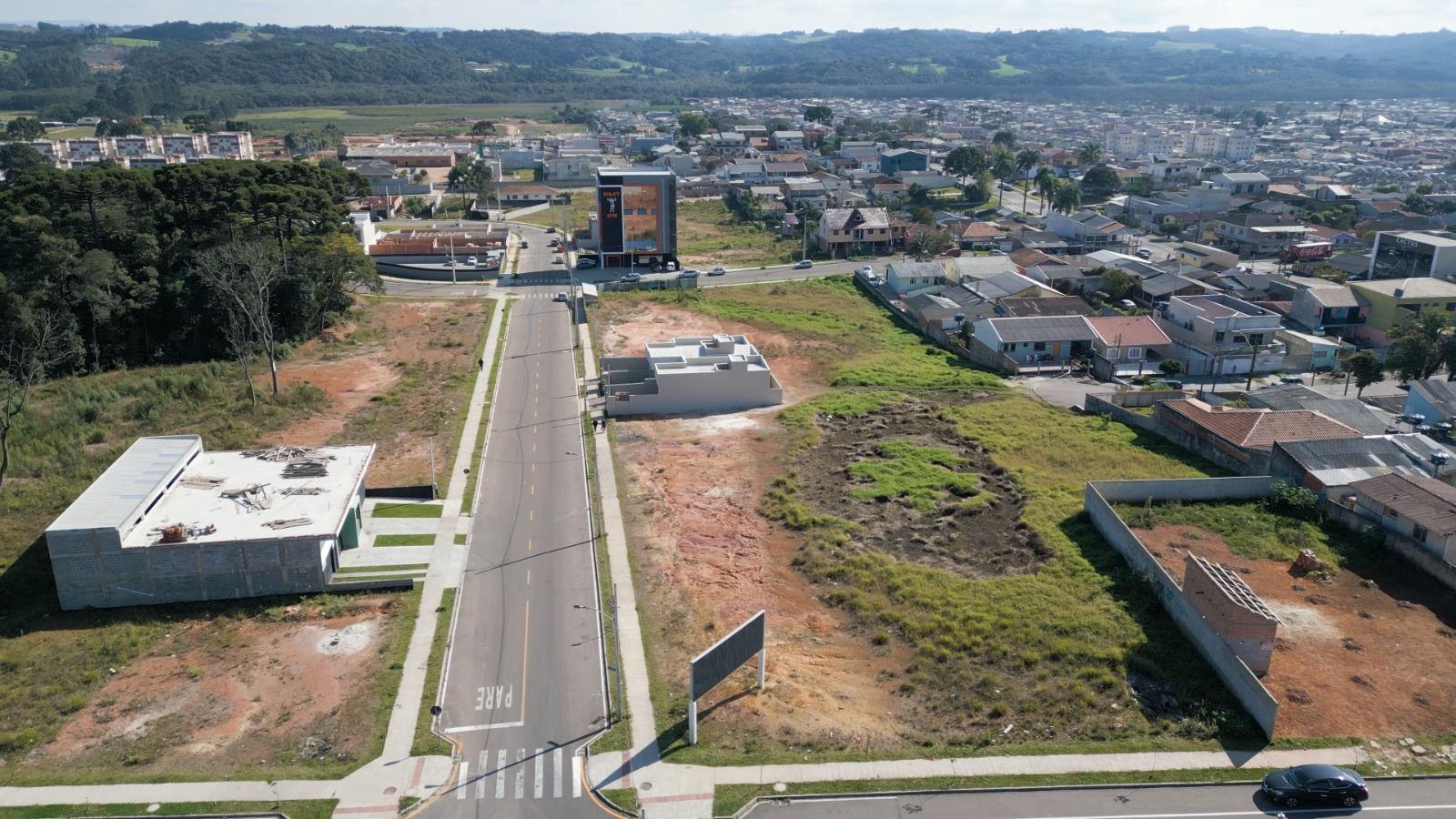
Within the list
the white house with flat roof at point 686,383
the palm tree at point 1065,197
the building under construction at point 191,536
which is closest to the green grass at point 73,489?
the building under construction at point 191,536

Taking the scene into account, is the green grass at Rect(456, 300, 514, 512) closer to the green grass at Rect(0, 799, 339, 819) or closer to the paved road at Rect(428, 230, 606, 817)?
the paved road at Rect(428, 230, 606, 817)

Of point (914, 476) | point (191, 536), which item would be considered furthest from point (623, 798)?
point (914, 476)

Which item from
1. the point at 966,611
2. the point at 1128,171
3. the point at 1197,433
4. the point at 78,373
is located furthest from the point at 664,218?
the point at 1128,171

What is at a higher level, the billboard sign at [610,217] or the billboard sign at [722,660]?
the billboard sign at [610,217]

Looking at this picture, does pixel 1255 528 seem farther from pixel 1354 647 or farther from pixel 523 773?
pixel 523 773

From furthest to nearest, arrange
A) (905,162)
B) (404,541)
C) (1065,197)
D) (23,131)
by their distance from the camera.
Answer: (23,131) → (905,162) → (1065,197) → (404,541)

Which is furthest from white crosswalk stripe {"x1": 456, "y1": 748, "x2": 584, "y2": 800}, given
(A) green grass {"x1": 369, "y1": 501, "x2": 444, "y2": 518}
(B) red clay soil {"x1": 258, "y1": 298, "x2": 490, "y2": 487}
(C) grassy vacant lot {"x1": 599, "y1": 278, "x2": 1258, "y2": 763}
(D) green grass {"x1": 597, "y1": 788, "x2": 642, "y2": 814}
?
(B) red clay soil {"x1": 258, "y1": 298, "x2": 490, "y2": 487}

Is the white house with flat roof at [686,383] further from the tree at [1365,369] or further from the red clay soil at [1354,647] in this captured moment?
the tree at [1365,369]
